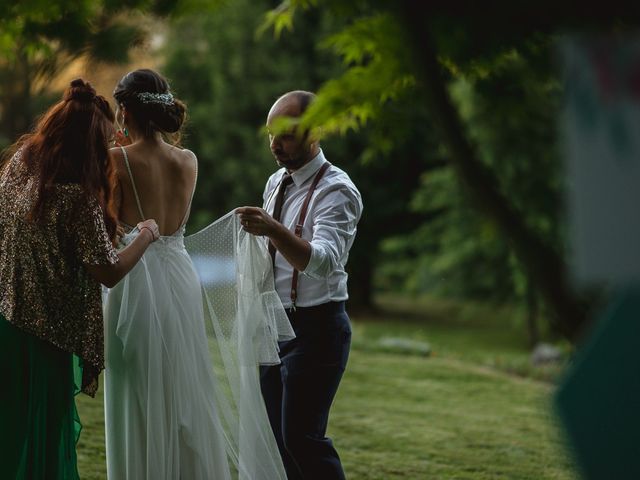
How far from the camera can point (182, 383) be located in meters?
4.04

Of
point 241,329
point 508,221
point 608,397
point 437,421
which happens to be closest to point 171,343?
point 241,329

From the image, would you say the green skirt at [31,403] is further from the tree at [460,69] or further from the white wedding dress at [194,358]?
the tree at [460,69]

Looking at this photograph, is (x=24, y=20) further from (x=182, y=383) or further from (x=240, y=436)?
(x=240, y=436)

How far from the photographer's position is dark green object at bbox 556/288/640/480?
2.08m

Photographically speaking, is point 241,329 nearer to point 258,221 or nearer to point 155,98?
point 258,221

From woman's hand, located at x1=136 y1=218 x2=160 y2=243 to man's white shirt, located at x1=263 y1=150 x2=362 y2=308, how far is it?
2.04 feet

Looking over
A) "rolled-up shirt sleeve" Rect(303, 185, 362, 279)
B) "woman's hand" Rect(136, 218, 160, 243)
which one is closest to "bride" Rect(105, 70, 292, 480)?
"woman's hand" Rect(136, 218, 160, 243)

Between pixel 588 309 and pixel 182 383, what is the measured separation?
83.7 inches

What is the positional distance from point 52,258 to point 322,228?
115 cm

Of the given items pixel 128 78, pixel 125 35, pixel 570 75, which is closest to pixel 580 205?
pixel 570 75

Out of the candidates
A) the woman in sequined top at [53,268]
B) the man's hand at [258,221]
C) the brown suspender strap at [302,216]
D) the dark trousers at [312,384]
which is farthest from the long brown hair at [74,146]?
the dark trousers at [312,384]

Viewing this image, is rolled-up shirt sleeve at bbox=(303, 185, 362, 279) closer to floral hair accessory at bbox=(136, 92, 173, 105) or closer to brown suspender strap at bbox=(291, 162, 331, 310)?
brown suspender strap at bbox=(291, 162, 331, 310)

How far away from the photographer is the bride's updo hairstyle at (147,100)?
156 inches

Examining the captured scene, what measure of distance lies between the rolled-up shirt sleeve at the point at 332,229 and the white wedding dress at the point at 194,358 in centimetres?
38
